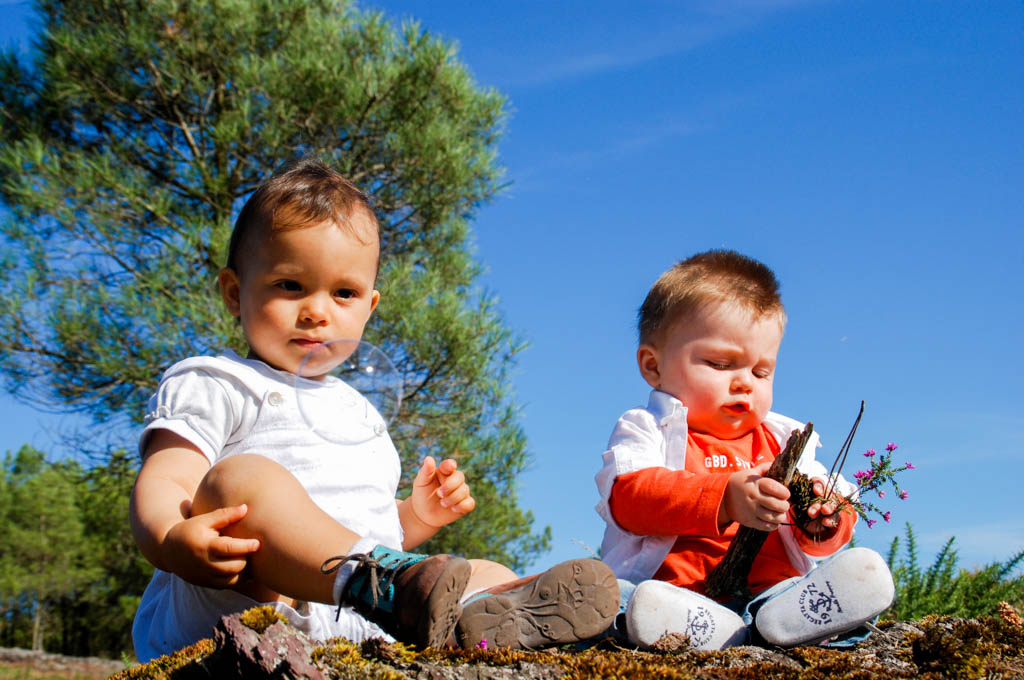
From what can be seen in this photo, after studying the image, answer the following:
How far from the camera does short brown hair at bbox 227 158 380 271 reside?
97.0 inches

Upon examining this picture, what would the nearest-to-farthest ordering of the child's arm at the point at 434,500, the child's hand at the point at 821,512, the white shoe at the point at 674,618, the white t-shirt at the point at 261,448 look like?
1. the white shoe at the point at 674,618
2. the white t-shirt at the point at 261,448
3. the child's hand at the point at 821,512
4. the child's arm at the point at 434,500

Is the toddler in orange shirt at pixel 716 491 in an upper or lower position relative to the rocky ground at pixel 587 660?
upper

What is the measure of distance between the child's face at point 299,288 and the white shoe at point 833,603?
1429 mm

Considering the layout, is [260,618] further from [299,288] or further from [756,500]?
[756,500]

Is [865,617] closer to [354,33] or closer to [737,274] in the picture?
[737,274]

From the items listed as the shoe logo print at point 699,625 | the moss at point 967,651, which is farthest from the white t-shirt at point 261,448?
the moss at point 967,651

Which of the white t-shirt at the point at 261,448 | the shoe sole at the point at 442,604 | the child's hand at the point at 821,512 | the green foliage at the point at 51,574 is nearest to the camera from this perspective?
the shoe sole at the point at 442,604

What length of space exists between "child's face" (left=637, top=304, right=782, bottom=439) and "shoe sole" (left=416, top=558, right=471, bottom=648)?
1268mm

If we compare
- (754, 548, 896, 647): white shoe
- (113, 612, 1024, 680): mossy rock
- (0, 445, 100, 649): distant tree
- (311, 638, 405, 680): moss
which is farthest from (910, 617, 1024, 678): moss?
(0, 445, 100, 649): distant tree

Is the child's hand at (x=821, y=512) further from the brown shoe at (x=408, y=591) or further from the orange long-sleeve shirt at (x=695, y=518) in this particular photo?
the brown shoe at (x=408, y=591)

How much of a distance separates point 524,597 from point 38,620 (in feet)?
63.6

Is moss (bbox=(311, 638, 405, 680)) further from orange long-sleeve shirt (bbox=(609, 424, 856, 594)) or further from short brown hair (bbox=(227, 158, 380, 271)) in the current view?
short brown hair (bbox=(227, 158, 380, 271))

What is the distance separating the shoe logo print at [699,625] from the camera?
206 centimetres

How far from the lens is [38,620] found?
17672 millimetres
